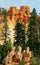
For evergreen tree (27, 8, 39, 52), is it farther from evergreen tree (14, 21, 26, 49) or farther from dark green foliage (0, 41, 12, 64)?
dark green foliage (0, 41, 12, 64)

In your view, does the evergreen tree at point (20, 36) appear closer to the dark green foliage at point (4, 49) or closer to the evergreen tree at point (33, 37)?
the evergreen tree at point (33, 37)

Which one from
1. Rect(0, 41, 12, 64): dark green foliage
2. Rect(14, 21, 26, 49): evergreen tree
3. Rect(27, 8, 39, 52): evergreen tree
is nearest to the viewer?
Rect(0, 41, 12, 64): dark green foliage

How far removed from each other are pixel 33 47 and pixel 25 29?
18.5 ft

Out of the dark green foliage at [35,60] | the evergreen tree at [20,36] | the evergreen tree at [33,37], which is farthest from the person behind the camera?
the evergreen tree at [20,36]

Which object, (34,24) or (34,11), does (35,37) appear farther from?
(34,11)

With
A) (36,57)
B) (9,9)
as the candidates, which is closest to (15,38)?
(36,57)

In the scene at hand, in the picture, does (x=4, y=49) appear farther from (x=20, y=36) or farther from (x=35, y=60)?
(x=20, y=36)

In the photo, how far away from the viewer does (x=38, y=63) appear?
49.7 m

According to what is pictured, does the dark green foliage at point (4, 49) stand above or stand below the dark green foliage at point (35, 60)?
above

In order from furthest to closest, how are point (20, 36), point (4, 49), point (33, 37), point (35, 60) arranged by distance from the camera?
point (33, 37) → point (20, 36) → point (4, 49) → point (35, 60)

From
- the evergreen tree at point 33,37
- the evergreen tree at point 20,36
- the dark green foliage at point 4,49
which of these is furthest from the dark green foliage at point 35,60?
the evergreen tree at point 20,36

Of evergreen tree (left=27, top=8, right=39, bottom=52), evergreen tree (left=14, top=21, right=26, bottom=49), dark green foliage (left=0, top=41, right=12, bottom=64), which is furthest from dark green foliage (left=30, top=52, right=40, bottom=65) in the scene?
evergreen tree (left=14, top=21, right=26, bottom=49)

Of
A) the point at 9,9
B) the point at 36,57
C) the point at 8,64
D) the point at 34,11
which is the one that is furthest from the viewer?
the point at 9,9

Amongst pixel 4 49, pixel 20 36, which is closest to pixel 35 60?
pixel 4 49
